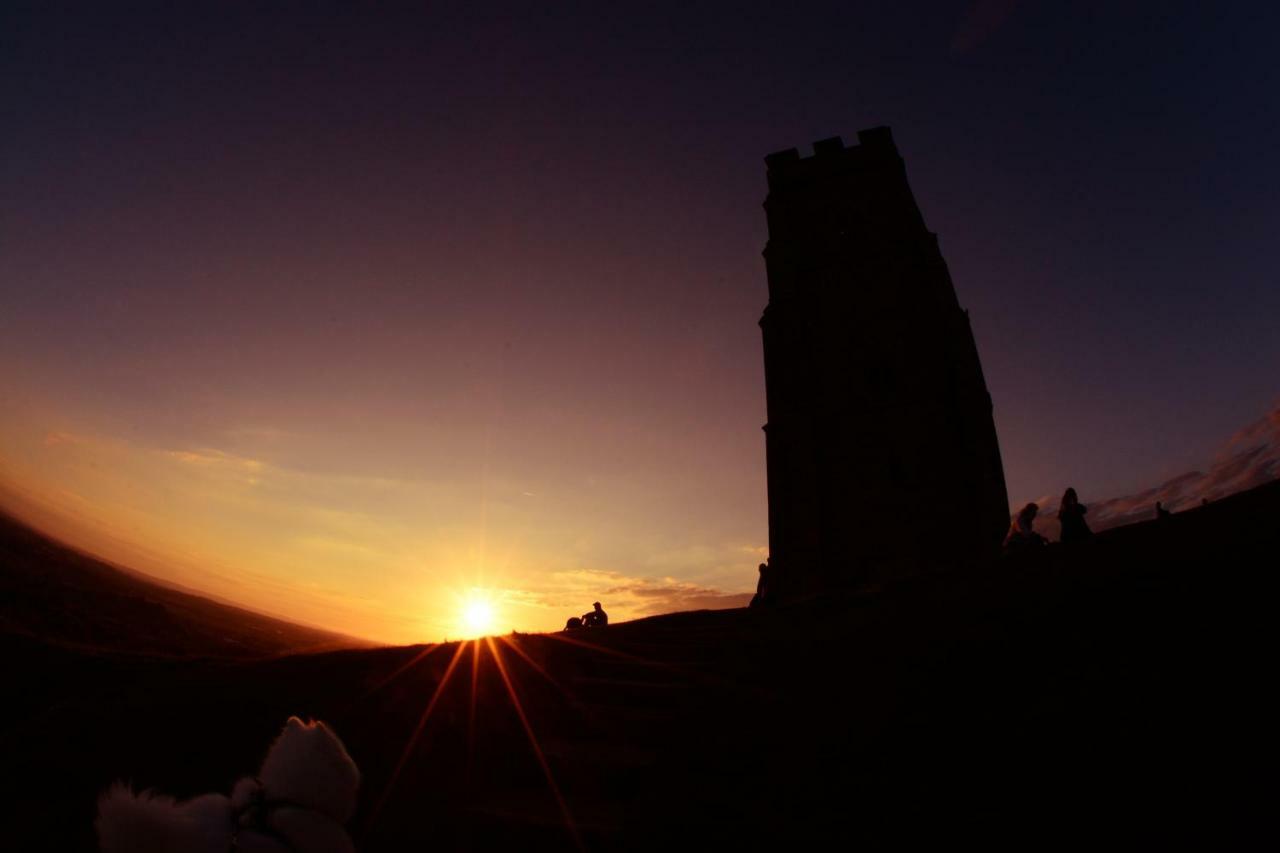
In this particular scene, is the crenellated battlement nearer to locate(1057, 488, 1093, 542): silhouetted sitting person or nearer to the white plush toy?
locate(1057, 488, 1093, 542): silhouetted sitting person

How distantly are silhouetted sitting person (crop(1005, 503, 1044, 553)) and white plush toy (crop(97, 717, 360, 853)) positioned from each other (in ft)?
36.2

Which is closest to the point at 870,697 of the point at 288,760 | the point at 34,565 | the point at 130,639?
the point at 288,760

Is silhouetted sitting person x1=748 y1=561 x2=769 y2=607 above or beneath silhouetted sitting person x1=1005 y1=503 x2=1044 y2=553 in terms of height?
beneath

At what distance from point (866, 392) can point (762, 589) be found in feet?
23.8

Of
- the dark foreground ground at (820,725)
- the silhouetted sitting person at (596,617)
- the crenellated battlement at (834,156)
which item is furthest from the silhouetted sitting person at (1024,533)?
the crenellated battlement at (834,156)

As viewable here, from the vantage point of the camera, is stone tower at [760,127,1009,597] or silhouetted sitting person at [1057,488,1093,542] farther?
stone tower at [760,127,1009,597]

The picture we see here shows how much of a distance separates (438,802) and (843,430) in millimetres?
15691

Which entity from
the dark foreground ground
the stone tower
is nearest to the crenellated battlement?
the stone tower

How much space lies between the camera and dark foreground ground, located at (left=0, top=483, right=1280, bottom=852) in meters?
2.75

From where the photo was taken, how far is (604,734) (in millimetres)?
4559

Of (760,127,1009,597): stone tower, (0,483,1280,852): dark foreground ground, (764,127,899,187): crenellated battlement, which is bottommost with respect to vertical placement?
(0,483,1280,852): dark foreground ground

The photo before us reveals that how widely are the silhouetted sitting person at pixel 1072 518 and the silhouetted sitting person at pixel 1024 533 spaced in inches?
25.8

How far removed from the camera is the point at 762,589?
672 inches

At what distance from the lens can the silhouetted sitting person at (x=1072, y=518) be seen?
33.7 feet
